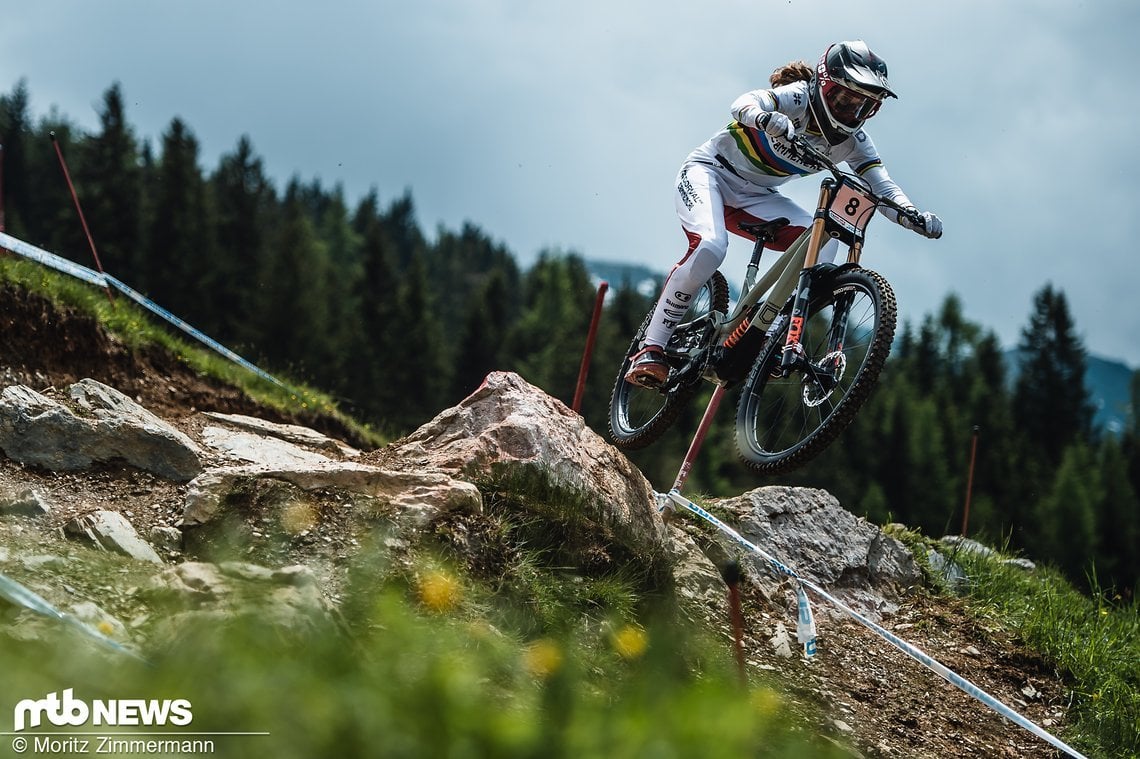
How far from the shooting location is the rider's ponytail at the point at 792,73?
7114 millimetres

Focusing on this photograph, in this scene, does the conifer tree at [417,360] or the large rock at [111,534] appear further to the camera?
the conifer tree at [417,360]

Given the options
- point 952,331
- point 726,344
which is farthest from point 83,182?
point 952,331

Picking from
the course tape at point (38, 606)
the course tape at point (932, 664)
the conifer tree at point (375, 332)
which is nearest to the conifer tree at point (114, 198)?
the conifer tree at point (375, 332)

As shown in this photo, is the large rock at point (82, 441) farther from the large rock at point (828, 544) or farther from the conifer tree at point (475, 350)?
the conifer tree at point (475, 350)

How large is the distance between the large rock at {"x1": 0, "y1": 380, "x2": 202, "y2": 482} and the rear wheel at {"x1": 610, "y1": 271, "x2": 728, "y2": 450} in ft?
11.0

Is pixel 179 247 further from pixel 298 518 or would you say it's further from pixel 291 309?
pixel 298 518

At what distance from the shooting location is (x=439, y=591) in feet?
14.6

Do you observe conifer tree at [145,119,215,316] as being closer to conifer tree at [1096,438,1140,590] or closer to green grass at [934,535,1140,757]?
green grass at [934,535,1140,757]

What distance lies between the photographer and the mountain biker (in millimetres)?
6559

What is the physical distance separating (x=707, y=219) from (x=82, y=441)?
4.31m

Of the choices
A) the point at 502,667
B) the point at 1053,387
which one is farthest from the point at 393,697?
the point at 1053,387

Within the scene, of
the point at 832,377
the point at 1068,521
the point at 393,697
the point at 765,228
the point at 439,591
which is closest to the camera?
the point at 393,697

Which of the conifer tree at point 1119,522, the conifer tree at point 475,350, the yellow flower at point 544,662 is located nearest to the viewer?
the yellow flower at point 544,662

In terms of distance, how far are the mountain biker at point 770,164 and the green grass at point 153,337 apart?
16.3 ft
